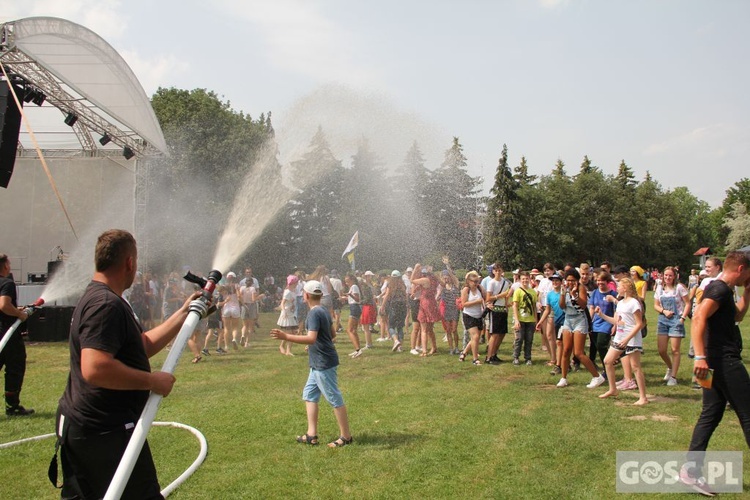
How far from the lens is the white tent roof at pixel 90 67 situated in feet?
52.2

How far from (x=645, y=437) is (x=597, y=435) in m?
0.56

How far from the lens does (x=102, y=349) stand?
297cm

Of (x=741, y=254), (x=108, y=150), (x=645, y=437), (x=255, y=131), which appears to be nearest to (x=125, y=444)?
(x=741, y=254)

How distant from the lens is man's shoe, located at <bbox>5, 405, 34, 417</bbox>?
815 cm

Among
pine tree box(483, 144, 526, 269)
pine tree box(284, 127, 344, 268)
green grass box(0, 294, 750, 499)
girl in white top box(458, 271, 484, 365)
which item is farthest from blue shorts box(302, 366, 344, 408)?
pine tree box(483, 144, 526, 269)

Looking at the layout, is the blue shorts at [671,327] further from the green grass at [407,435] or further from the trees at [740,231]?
the trees at [740,231]

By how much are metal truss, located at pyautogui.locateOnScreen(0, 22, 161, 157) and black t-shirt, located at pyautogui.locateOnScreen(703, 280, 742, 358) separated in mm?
17399

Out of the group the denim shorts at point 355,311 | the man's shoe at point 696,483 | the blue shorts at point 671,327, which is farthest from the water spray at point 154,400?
the denim shorts at point 355,311

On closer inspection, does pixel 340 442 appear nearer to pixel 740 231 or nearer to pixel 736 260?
pixel 736 260

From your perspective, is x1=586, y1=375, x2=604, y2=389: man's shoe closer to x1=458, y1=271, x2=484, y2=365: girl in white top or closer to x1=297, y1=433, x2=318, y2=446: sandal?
x1=458, y1=271, x2=484, y2=365: girl in white top

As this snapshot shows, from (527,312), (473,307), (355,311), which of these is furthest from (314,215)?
(527,312)

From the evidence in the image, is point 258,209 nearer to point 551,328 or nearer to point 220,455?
point 551,328

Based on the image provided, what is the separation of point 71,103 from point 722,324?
20.5 meters

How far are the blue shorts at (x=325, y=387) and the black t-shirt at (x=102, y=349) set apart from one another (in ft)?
11.4
